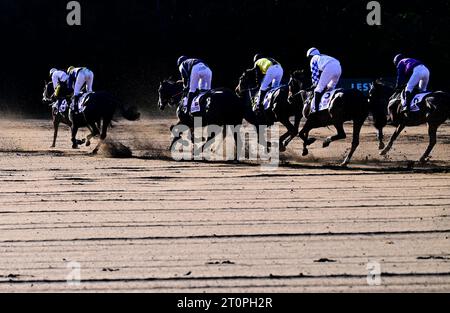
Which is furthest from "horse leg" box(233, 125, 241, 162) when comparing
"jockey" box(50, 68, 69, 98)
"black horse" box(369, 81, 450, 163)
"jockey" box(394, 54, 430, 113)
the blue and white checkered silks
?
"jockey" box(50, 68, 69, 98)

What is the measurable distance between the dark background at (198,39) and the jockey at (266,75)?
64.2ft

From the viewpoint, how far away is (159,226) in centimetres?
1198

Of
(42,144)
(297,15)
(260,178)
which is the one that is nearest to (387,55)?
(297,15)

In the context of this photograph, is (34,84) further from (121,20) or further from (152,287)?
(152,287)

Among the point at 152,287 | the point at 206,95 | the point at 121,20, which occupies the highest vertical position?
the point at 121,20

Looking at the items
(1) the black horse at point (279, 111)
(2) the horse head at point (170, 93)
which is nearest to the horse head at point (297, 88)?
(1) the black horse at point (279, 111)

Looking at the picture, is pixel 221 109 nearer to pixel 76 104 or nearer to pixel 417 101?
pixel 417 101

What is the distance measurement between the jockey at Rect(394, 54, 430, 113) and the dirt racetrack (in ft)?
4.87

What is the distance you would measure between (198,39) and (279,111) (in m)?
23.7

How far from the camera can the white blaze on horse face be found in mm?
42656

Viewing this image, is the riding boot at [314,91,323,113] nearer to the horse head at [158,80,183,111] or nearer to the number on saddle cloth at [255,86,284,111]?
the number on saddle cloth at [255,86,284,111]

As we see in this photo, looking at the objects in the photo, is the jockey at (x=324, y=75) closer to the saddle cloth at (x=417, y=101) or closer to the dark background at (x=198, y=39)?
the saddle cloth at (x=417, y=101)

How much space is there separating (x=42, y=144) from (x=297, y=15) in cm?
1959

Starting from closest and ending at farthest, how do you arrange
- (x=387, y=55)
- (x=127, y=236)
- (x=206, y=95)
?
(x=127, y=236) → (x=206, y=95) → (x=387, y=55)
